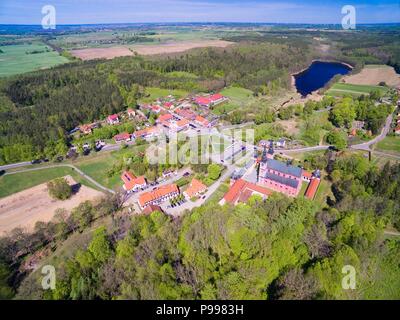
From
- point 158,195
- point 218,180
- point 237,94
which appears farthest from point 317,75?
point 158,195

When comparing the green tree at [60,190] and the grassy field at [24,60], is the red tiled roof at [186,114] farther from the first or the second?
the grassy field at [24,60]

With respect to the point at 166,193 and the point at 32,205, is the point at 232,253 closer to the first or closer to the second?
the point at 166,193

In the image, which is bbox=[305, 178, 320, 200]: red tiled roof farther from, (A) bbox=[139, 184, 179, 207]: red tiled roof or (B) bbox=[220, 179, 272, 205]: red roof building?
(A) bbox=[139, 184, 179, 207]: red tiled roof

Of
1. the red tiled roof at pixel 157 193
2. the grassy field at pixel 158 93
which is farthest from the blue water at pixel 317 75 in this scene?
the red tiled roof at pixel 157 193

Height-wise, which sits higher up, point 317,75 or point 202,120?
point 317,75

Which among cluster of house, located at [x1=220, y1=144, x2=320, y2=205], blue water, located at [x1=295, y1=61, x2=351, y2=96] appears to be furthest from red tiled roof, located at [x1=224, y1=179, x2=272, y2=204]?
blue water, located at [x1=295, y1=61, x2=351, y2=96]

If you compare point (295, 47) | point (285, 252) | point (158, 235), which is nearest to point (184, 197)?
point (158, 235)

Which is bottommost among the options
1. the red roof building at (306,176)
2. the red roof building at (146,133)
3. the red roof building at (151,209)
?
the red roof building at (151,209)
